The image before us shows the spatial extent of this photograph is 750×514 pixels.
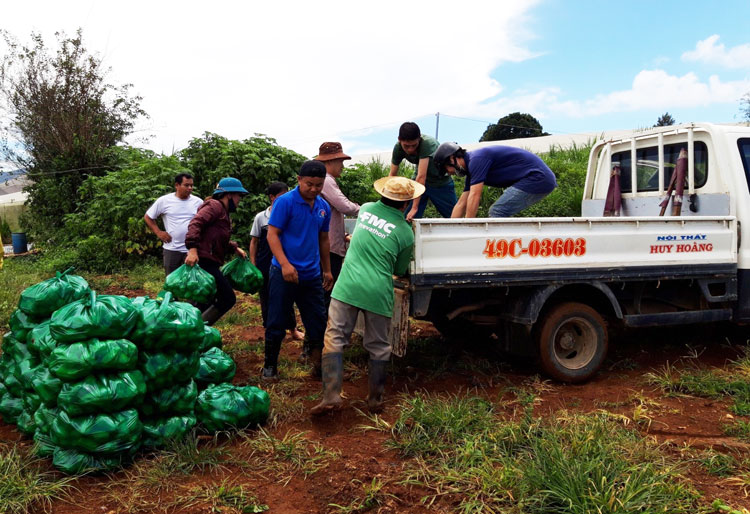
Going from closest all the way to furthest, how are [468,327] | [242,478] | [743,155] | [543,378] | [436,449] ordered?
1. [242,478]
2. [436,449]
3. [543,378]
4. [743,155]
5. [468,327]

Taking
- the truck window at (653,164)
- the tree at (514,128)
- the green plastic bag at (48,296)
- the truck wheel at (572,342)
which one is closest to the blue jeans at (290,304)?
the green plastic bag at (48,296)

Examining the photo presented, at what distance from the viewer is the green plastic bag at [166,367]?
329 centimetres

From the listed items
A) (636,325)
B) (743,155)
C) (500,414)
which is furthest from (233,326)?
(743,155)

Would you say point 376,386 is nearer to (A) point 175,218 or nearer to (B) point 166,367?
(B) point 166,367

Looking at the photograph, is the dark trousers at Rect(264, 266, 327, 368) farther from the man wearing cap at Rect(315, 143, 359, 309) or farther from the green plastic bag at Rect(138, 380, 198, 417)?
the green plastic bag at Rect(138, 380, 198, 417)

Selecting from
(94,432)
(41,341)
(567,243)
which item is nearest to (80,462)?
(94,432)

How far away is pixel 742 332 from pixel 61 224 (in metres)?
15.3

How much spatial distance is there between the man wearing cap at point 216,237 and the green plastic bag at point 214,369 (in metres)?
1.29

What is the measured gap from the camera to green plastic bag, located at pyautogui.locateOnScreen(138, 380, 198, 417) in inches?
131

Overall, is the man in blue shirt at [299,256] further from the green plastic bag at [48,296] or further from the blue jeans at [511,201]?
the blue jeans at [511,201]

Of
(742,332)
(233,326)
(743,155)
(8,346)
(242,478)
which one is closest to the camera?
(242,478)

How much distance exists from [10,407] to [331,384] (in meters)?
2.03

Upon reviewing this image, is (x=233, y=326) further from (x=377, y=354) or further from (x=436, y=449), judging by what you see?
(x=436, y=449)

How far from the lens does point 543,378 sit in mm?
4859
